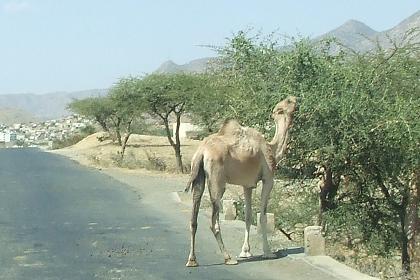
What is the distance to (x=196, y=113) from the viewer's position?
136ft

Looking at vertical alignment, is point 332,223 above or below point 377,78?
below

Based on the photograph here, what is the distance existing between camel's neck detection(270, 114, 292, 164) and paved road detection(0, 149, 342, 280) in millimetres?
1844

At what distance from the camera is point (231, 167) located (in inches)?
475

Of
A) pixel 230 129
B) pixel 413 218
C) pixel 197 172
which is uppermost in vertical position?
pixel 230 129

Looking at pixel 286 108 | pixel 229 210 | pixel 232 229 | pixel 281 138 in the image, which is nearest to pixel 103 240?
pixel 232 229

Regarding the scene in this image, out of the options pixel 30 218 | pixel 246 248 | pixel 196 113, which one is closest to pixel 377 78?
pixel 246 248

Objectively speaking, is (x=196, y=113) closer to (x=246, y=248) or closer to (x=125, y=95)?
(x=125, y=95)

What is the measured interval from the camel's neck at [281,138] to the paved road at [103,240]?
1.84m

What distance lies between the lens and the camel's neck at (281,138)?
515 inches

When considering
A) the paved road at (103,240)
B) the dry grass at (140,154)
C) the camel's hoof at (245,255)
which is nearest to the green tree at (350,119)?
the paved road at (103,240)

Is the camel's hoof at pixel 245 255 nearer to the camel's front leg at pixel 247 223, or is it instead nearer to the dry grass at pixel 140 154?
the camel's front leg at pixel 247 223

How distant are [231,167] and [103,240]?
3.96 metres

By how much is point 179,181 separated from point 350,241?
15.8 metres

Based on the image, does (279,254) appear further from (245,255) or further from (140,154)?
(140,154)
